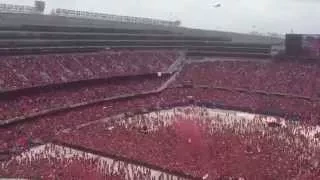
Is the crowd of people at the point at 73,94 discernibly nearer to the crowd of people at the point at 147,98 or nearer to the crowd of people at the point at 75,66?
the crowd of people at the point at 147,98

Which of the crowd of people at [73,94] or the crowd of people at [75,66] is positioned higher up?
the crowd of people at [75,66]

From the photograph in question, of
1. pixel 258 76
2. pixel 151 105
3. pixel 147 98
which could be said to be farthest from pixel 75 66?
pixel 258 76

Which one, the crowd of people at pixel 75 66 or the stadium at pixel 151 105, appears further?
Answer: the crowd of people at pixel 75 66

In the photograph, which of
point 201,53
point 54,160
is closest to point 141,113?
point 54,160

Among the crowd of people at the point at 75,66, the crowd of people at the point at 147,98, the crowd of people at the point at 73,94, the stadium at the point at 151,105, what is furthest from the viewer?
the crowd of people at the point at 75,66

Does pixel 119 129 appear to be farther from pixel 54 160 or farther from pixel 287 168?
pixel 287 168

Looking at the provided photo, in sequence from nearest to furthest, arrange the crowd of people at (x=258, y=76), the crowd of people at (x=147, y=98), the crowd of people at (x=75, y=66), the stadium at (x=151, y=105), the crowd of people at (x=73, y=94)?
the stadium at (x=151, y=105)
the crowd of people at (x=147, y=98)
the crowd of people at (x=73, y=94)
the crowd of people at (x=75, y=66)
the crowd of people at (x=258, y=76)

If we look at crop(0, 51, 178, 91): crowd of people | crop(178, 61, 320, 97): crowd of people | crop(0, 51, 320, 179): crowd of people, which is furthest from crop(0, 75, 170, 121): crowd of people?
crop(178, 61, 320, 97): crowd of people

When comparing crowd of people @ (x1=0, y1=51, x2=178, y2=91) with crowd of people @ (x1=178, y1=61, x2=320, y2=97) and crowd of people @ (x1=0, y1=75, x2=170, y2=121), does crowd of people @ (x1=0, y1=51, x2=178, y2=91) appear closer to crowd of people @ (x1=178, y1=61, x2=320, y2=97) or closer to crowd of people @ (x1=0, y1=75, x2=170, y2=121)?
crowd of people @ (x1=0, y1=75, x2=170, y2=121)

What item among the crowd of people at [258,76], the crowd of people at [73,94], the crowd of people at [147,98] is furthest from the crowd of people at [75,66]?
the crowd of people at [258,76]
